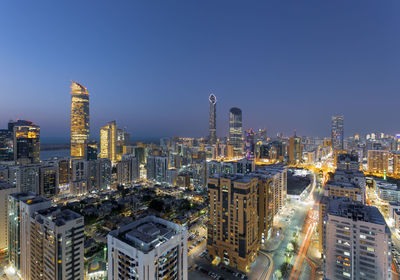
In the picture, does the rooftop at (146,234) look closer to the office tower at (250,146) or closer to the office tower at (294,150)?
the office tower at (294,150)

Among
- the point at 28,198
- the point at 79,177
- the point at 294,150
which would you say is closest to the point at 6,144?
the point at 79,177

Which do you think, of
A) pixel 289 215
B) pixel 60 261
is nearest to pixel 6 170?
pixel 60 261

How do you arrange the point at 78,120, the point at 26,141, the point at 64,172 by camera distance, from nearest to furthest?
the point at 64,172, the point at 26,141, the point at 78,120

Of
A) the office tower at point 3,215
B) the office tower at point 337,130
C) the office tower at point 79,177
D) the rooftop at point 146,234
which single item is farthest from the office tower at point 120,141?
the office tower at point 337,130

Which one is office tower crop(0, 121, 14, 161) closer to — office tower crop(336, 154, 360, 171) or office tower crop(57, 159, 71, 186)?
office tower crop(57, 159, 71, 186)

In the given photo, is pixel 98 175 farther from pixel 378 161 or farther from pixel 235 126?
pixel 235 126

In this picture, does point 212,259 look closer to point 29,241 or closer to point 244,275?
point 244,275
